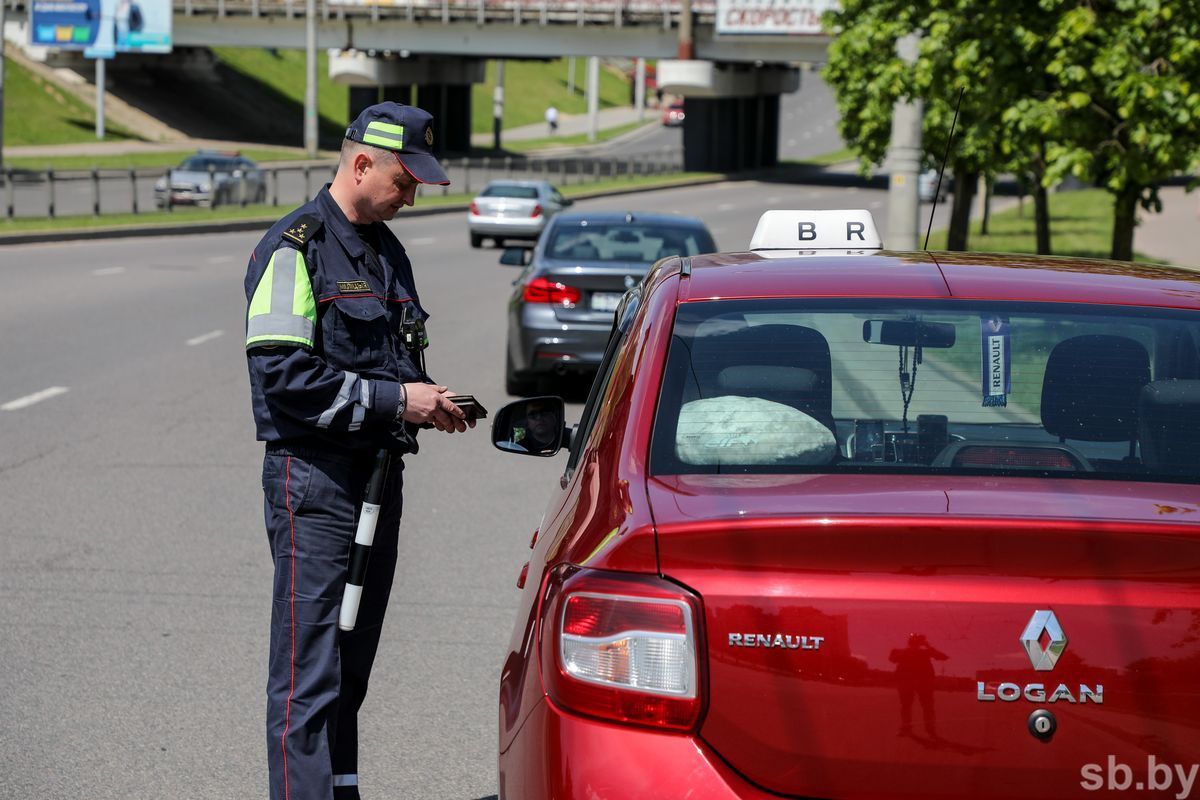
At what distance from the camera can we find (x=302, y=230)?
13.1 feet

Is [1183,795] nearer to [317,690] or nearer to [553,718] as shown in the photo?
[553,718]

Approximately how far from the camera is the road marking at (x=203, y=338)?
54.2 feet

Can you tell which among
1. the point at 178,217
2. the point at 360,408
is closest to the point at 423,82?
the point at 178,217

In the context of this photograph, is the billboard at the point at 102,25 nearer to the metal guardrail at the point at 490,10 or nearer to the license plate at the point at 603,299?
the metal guardrail at the point at 490,10

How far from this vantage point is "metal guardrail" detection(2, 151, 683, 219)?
107ft

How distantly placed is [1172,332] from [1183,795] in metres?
1.28

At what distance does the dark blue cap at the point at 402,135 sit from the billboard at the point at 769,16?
205ft

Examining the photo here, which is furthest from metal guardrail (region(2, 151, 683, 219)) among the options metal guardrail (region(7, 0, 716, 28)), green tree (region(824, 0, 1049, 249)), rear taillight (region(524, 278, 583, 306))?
metal guardrail (region(7, 0, 716, 28))

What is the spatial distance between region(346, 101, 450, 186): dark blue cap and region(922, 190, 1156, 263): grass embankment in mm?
22968

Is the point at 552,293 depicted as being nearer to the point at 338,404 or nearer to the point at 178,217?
the point at 338,404

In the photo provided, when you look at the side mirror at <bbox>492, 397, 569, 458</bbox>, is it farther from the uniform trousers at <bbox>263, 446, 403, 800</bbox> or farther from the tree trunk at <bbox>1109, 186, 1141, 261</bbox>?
the tree trunk at <bbox>1109, 186, 1141, 261</bbox>

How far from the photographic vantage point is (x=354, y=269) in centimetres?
409

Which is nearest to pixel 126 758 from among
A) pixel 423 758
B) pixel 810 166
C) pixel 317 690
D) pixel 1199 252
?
pixel 423 758

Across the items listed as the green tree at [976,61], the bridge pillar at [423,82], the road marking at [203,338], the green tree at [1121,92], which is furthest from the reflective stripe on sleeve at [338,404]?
the bridge pillar at [423,82]
